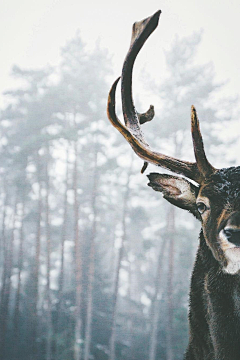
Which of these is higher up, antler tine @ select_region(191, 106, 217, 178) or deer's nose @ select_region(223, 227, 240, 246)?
antler tine @ select_region(191, 106, 217, 178)

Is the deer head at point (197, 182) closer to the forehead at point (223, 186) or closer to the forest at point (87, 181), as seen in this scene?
the forehead at point (223, 186)

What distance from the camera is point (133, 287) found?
160 feet

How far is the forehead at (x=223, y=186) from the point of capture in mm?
2613

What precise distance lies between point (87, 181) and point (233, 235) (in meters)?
36.0

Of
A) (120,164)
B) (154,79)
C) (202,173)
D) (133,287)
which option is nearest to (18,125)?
(120,164)

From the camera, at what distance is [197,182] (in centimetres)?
301

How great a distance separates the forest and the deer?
26.3 m

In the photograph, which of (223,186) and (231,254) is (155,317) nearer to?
(223,186)

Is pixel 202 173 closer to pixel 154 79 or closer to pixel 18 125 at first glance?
pixel 154 79

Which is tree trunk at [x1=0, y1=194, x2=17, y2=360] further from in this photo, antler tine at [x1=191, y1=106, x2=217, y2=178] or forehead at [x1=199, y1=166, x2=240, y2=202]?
forehead at [x1=199, y1=166, x2=240, y2=202]

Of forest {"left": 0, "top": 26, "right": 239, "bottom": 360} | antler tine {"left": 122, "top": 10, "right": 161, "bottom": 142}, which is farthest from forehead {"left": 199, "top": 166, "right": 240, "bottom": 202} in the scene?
forest {"left": 0, "top": 26, "right": 239, "bottom": 360}

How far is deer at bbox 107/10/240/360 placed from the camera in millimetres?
2480

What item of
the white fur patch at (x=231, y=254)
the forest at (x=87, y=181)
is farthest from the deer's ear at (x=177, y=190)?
the forest at (x=87, y=181)

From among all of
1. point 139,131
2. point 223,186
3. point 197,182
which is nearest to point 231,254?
point 223,186
